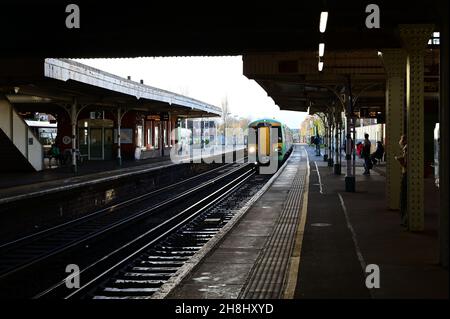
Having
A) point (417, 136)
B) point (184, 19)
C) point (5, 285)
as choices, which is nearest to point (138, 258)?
point (5, 285)

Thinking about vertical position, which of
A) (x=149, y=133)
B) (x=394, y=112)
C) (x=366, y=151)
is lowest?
(x=366, y=151)

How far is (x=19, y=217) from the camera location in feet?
50.4

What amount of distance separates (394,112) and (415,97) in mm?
3485

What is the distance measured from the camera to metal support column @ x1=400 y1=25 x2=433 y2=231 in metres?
9.36

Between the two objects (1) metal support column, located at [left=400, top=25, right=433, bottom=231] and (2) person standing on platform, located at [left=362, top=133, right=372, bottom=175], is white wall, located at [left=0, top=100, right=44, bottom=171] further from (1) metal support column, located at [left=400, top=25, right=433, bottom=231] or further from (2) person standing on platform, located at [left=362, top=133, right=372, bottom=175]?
(1) metal support column, located at [left=400, top=25, right=433, bottom=231]

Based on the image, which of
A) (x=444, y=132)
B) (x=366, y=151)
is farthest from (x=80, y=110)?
(x=444, y=132)

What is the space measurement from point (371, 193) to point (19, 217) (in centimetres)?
998

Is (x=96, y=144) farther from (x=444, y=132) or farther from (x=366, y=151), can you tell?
(x=444, y=132)

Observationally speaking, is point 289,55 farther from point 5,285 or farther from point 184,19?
point 5,285

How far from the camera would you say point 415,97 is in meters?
9.38

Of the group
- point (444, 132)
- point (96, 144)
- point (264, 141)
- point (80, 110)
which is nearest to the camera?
point (444, 132)

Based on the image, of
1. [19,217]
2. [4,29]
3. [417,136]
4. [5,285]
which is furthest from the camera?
[19,217]

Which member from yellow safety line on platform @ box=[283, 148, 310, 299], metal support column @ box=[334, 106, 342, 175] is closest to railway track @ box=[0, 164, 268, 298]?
yellow safety line on platform @ box=[283, 148, 310, 299]
